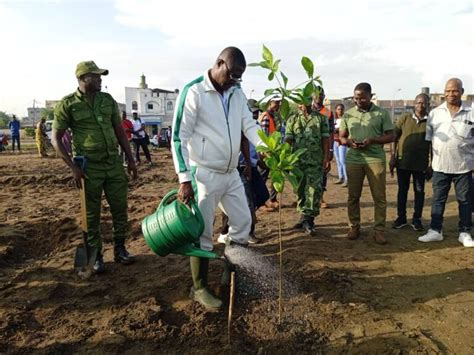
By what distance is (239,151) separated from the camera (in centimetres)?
304

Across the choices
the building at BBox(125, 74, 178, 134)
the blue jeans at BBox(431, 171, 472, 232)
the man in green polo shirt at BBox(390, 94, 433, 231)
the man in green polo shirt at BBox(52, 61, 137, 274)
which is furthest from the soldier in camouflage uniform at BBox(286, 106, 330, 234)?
the building at BBox(125, 74, 178, 134)

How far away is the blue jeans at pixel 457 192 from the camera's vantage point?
4.43 meters

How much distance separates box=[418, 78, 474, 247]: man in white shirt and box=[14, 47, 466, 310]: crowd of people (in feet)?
0.04

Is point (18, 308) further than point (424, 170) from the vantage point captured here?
No

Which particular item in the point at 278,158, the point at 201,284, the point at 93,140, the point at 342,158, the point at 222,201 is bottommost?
the point at 201,284

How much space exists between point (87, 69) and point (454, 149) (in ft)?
13.3

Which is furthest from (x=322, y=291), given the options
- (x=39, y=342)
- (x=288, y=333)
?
(x=39, y=342)

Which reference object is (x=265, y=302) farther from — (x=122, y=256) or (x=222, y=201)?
(x=122, y=256)

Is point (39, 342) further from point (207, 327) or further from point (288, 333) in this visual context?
point (288, 333)

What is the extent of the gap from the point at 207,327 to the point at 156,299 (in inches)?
25.2

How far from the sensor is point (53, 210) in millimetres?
6559

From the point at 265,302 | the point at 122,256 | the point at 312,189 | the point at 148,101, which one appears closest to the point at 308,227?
the point at 312,189

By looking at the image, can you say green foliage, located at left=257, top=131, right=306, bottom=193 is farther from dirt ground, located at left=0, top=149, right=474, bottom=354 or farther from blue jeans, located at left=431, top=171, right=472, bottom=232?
blue jeans, located at left=431, top=171, right=472, bottom=232

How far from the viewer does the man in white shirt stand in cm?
432
